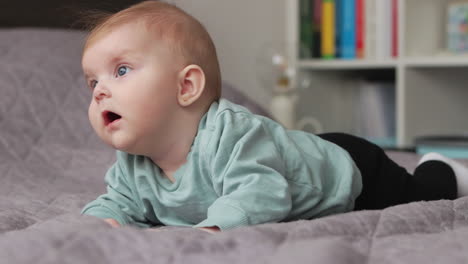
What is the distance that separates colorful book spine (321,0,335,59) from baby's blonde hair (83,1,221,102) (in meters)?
1.83

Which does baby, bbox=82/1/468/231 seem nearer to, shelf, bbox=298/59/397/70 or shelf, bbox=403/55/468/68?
shelf, bbox=403/55/468/68

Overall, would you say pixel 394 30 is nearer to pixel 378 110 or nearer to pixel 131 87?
pixel 378 110

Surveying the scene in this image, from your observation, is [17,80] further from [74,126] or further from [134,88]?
[134,88]

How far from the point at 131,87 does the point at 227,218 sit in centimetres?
22

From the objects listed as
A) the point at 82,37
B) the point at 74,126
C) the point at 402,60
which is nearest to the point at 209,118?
the point at 74,126

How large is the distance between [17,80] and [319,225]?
111 centimetres

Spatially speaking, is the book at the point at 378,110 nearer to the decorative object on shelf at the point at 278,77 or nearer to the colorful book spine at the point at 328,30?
the colorful book spine at the point at 328,30

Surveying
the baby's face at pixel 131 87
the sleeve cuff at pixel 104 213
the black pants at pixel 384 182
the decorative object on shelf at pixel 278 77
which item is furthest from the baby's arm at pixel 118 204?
the decorative object on shelf at pixel 278 77

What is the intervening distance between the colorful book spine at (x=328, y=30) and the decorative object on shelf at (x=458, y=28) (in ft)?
1.48

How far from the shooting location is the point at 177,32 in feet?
3.18

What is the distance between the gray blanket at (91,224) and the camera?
2.15ft

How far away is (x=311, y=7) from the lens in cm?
284

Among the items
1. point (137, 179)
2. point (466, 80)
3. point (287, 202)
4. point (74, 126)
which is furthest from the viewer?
point (466, 80)

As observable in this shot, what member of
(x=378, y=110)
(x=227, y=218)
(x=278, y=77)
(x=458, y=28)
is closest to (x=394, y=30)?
(x=458, y=28)
